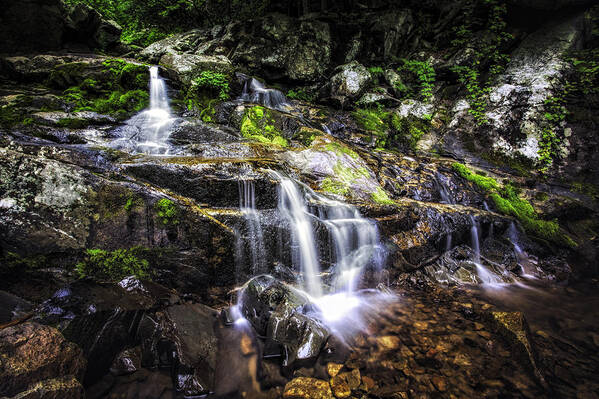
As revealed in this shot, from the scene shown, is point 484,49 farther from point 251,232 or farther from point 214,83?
point 251,232

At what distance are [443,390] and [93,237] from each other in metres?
4.61

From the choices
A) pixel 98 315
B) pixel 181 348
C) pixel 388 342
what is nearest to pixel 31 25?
pixel 98 315

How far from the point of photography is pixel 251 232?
378 cm

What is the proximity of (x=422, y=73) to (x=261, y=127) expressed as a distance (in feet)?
30.1

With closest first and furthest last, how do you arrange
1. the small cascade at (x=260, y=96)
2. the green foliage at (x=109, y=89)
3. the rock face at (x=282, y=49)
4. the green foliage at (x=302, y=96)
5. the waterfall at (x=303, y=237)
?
the waterfall at (x=303, y=237) < the green foliage at (x=109, y=89) < the small cascade at (x=260, y=96) < the green foliage at (x=302, y=96) < the rock face at (x=282, y=49)

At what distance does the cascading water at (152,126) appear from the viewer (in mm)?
5629

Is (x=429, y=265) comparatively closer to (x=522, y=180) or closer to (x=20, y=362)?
(x=522, y=180)

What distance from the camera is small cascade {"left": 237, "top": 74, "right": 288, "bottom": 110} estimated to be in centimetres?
980

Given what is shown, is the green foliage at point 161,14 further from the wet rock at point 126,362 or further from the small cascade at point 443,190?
the wet rock at point 126,362

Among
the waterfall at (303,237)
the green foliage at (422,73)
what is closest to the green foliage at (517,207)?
the green foliage at (422,73)

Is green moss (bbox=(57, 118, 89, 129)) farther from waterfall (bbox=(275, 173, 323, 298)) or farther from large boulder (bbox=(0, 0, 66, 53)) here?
large boulder (bbox=(0, 0, 66, 53))

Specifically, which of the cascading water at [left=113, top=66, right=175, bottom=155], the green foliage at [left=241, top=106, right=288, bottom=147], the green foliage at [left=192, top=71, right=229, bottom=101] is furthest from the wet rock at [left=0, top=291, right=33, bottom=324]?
the green foliage at [left=192, top=71, right=229, bottom=101]

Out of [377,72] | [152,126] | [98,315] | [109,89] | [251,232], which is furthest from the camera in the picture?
[377,72]

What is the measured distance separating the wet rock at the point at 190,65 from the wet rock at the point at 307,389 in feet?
31.7
